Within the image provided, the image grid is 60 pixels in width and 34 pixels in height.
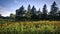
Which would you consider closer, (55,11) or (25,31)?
(25,31)

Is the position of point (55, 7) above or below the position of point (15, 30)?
above

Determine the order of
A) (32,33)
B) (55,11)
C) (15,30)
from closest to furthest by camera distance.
Result: (32,33) → (15,30) → (55,11)

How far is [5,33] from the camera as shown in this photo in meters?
8.65

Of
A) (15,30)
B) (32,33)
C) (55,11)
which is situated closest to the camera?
(32,33)

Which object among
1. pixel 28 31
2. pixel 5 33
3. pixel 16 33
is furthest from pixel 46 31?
pixel 5 33

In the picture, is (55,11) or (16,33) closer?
(16,33)

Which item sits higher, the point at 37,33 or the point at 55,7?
the point at 55,7

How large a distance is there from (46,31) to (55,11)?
93.0ft

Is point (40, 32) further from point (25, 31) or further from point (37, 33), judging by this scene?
point (25, 31)

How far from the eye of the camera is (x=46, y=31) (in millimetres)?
8477

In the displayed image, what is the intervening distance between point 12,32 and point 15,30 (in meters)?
0.31

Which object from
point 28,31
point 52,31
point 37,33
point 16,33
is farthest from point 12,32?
point 52,31

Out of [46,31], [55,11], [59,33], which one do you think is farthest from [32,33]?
[55,11]

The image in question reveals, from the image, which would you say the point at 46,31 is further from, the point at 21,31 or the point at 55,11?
the point at 55,11
